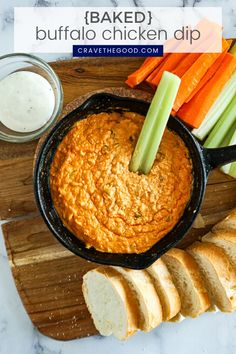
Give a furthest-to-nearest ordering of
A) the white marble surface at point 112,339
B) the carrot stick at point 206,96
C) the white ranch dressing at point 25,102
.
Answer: the white marble surface at point 112,339
the carrot stick at point 206,96
the white ranch dressing at point 25,102

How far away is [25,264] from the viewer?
10.7 ft

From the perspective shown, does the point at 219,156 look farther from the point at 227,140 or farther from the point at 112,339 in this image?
the point at 112,339

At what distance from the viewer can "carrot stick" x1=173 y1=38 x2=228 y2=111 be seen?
10.3 feet

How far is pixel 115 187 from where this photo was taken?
2912 millimetres

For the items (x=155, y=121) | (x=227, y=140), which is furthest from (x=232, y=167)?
(x=155, y=121)

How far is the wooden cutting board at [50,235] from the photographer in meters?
3.25

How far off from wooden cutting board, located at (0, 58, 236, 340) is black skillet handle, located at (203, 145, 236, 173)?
0.39 metres

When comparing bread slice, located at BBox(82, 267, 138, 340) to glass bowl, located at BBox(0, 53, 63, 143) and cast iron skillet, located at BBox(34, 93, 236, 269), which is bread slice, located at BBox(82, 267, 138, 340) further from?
glass bowl, located at BBox(0, 53, 63, 143)

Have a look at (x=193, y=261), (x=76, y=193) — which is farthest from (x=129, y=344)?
(x=76, y=193)

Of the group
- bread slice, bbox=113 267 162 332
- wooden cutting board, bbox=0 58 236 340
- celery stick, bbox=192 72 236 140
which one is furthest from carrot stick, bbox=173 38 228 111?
bread slice, bbox=113 267 162 332

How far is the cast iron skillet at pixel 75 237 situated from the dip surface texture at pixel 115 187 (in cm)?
3

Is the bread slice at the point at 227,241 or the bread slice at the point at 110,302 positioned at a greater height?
the bread slice at the point at 227,241

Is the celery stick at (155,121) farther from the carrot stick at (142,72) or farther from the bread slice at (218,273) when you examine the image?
the bread slice at (218,273)

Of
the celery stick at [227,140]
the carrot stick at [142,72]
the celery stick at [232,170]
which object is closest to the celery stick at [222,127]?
the celery stick at [227,140]
